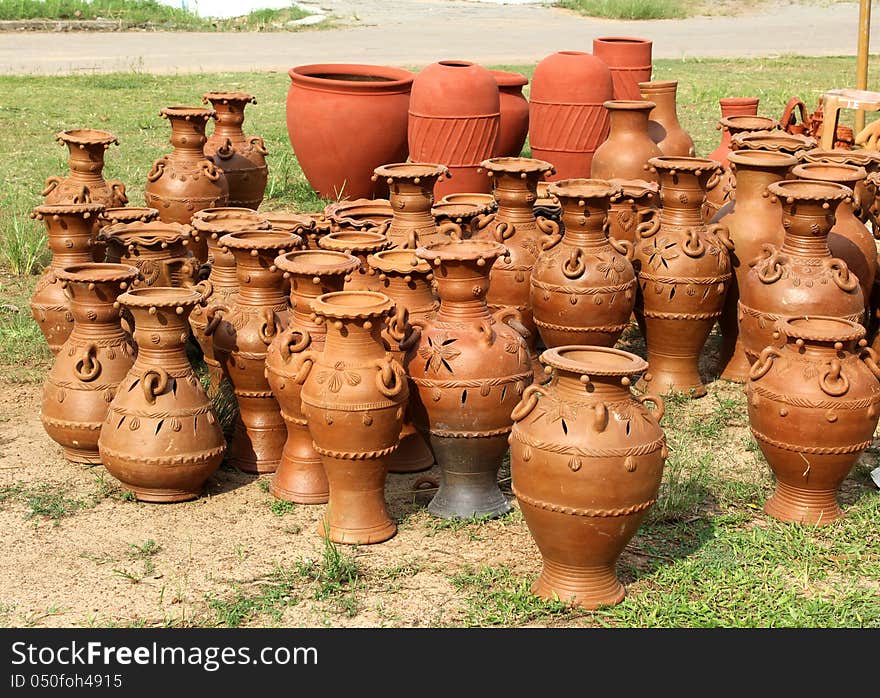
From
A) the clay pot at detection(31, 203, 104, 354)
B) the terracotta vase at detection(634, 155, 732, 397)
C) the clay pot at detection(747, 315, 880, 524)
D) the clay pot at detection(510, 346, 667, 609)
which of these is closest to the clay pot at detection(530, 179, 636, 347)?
the terracotta vase at detection(634, 155, 732, 397)

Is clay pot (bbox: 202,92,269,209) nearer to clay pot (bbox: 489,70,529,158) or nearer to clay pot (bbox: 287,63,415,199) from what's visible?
clay pot (bbox: 287,63,415,199)

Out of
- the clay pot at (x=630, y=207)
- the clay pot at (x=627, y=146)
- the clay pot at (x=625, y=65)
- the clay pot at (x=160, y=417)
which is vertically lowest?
the clay pot at (x=160, y=417)

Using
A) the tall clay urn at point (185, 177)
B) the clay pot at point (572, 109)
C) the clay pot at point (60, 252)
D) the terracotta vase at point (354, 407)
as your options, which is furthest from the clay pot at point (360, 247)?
the clay pot at point (572, 109)

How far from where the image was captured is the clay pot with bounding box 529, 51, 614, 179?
10.4m

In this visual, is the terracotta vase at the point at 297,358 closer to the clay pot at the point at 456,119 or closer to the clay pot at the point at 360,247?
the clay pot at the point at 360,247

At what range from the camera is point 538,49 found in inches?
858

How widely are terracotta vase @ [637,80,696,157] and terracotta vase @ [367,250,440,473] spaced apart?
3.91 meters

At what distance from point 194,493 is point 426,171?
6.67 ft

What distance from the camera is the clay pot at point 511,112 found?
423 inches

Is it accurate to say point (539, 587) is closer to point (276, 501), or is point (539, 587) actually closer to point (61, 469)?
point (276, 501)

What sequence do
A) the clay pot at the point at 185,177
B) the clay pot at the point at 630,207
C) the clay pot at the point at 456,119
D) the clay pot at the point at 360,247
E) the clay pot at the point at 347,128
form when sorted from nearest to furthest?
the clay pot at the point at 360,247
the clay pot at the point at 630,207
the clay pot at the point at 185,177
the clay pot at the point at 456,119
the clay pot at the point at 347,128

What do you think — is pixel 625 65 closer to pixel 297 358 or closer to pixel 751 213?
pixel 751 213

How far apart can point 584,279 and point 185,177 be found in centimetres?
→ 308

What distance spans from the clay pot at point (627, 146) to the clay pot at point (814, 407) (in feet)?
11.2
